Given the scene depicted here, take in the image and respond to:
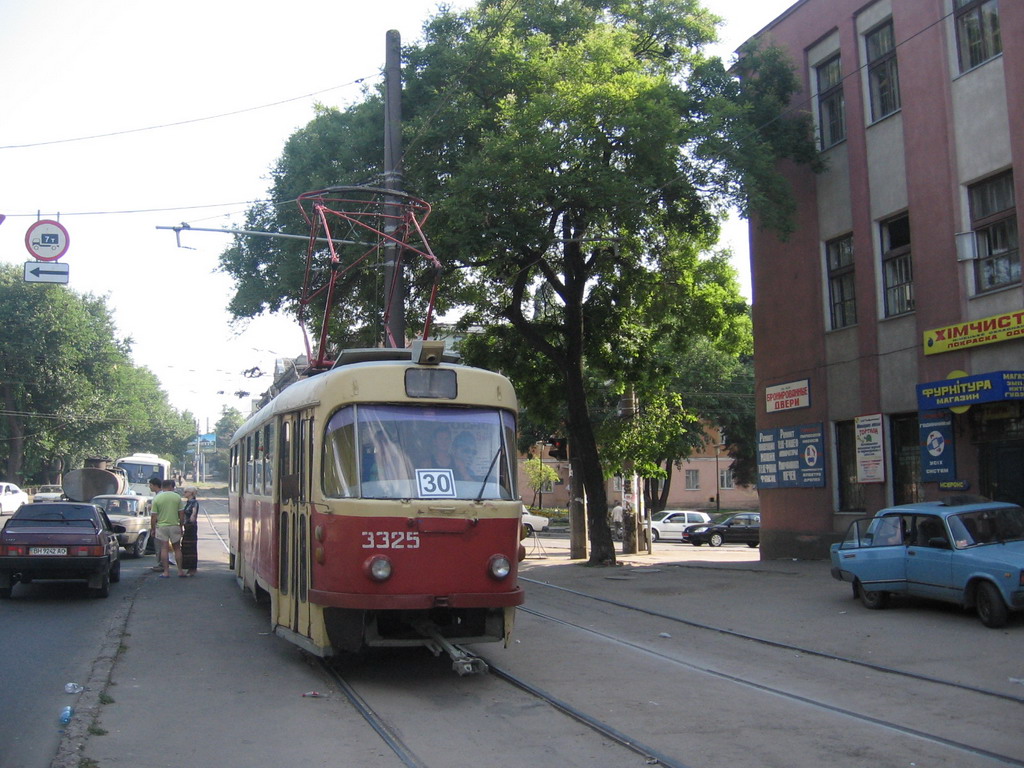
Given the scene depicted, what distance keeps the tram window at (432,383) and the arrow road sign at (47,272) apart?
361 inches

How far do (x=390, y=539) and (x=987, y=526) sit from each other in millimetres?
7998

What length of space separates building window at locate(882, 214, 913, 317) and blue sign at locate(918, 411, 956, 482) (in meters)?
2.28

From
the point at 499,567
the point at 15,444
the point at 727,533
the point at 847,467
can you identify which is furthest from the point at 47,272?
the point at 15,444

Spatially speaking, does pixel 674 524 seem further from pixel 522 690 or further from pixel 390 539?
pixel 390 539

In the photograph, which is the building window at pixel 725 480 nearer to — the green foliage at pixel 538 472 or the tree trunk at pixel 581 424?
the green foliage at pixel 538 472

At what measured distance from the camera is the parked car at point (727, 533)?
125 feet

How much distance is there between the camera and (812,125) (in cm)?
2066

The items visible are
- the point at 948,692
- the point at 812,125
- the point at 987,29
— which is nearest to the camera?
the point at 948,692

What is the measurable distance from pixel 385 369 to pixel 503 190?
31.3 ft

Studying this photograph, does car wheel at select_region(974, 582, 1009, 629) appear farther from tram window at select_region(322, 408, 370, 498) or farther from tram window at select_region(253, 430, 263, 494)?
tram window at select_region(253, 430, 263, 494)

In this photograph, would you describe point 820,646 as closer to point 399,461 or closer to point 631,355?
point 399,461

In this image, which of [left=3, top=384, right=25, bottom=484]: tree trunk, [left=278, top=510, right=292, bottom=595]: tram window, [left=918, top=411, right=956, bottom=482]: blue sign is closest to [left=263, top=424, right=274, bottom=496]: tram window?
[left=278, top=510, right=292, bottom=595]: tram window

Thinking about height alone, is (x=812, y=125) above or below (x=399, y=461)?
above

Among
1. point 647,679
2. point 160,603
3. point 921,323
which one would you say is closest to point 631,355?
point 921,323
